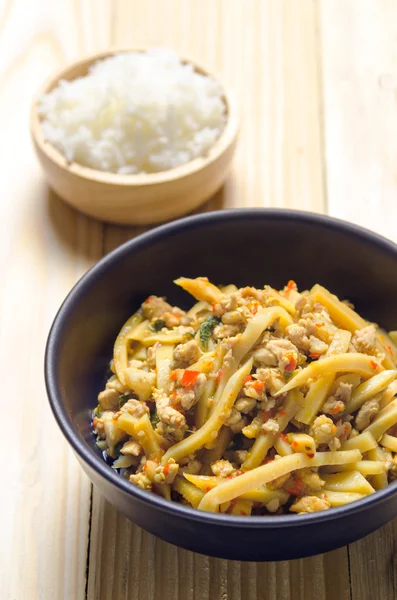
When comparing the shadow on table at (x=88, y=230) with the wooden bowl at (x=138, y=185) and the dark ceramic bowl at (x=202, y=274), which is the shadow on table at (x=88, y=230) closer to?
the wooden bowl at (x=138, y=185)

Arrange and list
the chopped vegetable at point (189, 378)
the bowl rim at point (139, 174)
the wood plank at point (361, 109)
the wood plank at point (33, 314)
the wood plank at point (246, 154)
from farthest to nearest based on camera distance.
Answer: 1. the wood plank at point (361, 109)
2. the bowl rim at point (139, 174)
3. the wood plank at point (33, 314)
4. the wood plank at point (246, 154)
5. the chopped vegetable at point (189, 378)

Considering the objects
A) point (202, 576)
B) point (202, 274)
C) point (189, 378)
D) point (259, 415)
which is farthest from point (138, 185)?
point (202, 576)

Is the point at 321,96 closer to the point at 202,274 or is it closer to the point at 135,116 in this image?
the point at 135,116

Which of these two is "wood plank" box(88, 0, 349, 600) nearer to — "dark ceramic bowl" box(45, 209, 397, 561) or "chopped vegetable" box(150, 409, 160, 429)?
"dark ceramic bowl" box(45, 209, 397, 561)

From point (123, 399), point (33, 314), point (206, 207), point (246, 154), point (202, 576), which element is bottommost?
point (202, 576)

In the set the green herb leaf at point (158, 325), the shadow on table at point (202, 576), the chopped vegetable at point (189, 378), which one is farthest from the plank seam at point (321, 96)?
the shadow on table at point (202, 576)

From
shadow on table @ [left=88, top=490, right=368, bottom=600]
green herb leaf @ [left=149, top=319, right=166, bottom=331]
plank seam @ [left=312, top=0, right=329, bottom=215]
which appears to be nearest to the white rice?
plank seam @ [left=312, top=0, right=329, bottom=215]
